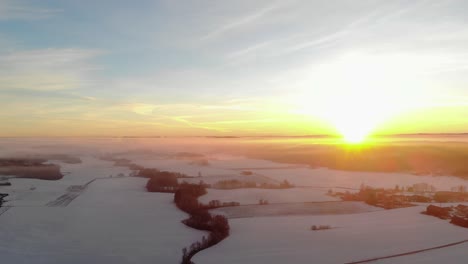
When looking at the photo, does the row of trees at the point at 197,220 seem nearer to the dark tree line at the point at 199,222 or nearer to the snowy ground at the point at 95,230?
the dark tree line at the point at 199,222

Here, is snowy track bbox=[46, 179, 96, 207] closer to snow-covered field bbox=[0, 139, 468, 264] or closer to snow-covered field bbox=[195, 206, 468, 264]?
snow-covered field bbox=[0, 139, 468, 264]

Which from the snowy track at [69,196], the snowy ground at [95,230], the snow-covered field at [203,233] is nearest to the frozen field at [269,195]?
the snow-covered field at [203,233]

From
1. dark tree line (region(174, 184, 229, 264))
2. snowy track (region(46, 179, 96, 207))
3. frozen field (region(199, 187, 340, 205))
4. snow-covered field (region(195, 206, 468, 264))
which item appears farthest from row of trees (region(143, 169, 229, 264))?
snowy track (region(46, 179, 96, 207))

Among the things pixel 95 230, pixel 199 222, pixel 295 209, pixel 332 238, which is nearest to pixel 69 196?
pixel 95 230

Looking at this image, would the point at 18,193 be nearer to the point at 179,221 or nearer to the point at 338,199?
the point at 179,221

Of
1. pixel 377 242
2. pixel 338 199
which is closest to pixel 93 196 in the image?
pixel 338 199

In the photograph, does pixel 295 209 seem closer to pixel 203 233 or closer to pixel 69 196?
pixel 203 233

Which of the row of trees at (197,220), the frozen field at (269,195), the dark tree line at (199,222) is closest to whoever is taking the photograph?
the dark tree line at (199,222)
